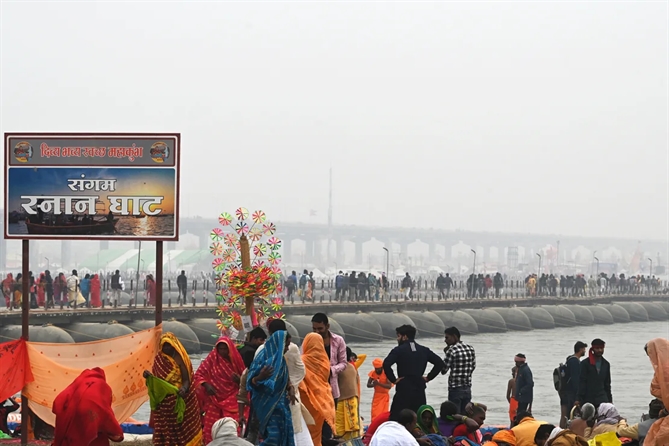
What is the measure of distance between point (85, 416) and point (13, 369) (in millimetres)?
3278

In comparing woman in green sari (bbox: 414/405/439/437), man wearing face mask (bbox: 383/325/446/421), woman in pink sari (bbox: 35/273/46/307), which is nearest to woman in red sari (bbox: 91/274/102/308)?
woman in pink sari (bbox: 35/273/46/307)

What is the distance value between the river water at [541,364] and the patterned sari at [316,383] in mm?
12299

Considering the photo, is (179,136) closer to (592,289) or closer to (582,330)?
(582,330)

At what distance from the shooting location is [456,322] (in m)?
49.4

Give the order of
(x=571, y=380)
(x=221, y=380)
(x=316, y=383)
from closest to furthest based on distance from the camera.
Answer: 1. (x=316, y=383)
2. (x=221, y=380)
3. (x=571, y=380)

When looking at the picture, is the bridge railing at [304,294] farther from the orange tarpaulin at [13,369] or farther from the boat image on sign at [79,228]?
the orange tarpaulin at [13,369]

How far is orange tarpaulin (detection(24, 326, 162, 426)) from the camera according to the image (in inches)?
433

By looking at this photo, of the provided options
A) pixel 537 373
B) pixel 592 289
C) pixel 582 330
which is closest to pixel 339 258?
pixel 592 289

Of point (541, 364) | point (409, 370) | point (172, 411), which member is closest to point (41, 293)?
point (541, 364)

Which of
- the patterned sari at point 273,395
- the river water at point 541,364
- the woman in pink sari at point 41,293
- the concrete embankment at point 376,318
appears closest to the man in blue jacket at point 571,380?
the patterned sari at point 273,395

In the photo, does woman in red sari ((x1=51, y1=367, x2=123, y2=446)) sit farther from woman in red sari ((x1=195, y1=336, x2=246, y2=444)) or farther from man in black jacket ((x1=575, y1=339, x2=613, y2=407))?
man in black jacket ((x1=575, y1=339, x2=613, y2=407))

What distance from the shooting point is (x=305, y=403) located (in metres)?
9.07

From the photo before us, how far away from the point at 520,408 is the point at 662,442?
258 inches

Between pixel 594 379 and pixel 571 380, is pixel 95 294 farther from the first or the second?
pixel 594 379
